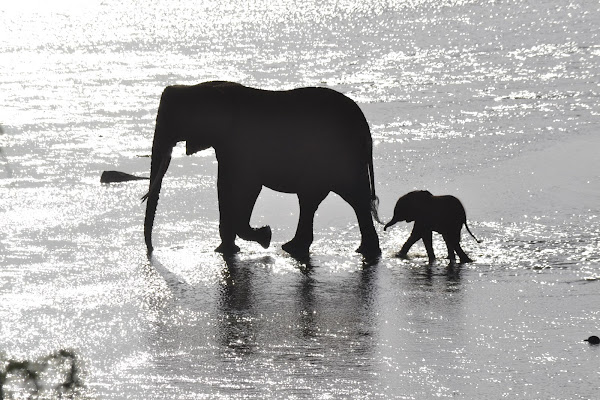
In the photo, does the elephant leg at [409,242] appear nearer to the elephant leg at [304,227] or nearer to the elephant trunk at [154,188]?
the elephant leg at [304,227]

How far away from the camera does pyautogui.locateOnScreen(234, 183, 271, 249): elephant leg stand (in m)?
13.1

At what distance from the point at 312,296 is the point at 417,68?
21.9m

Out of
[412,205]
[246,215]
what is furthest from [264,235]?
[412,205]

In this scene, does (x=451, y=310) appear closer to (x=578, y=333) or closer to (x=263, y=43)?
(x=578, y=333)

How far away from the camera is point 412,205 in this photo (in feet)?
41.2

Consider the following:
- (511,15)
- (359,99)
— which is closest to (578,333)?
(359,99)

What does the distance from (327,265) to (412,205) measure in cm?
94

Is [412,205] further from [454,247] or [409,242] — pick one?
[454,247]

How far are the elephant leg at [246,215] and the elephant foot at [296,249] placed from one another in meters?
0.24

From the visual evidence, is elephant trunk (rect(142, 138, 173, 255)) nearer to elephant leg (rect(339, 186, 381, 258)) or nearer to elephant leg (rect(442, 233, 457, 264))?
elephant leg (rect(339, 186, 381, 258))

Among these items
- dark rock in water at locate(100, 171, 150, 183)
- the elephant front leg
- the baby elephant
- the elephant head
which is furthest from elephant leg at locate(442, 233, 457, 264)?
dark rock in water at locate(100, 171, 150, 183)

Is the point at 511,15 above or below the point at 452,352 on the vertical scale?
above

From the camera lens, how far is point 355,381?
8.84 meters

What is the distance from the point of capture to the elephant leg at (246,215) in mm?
13117
